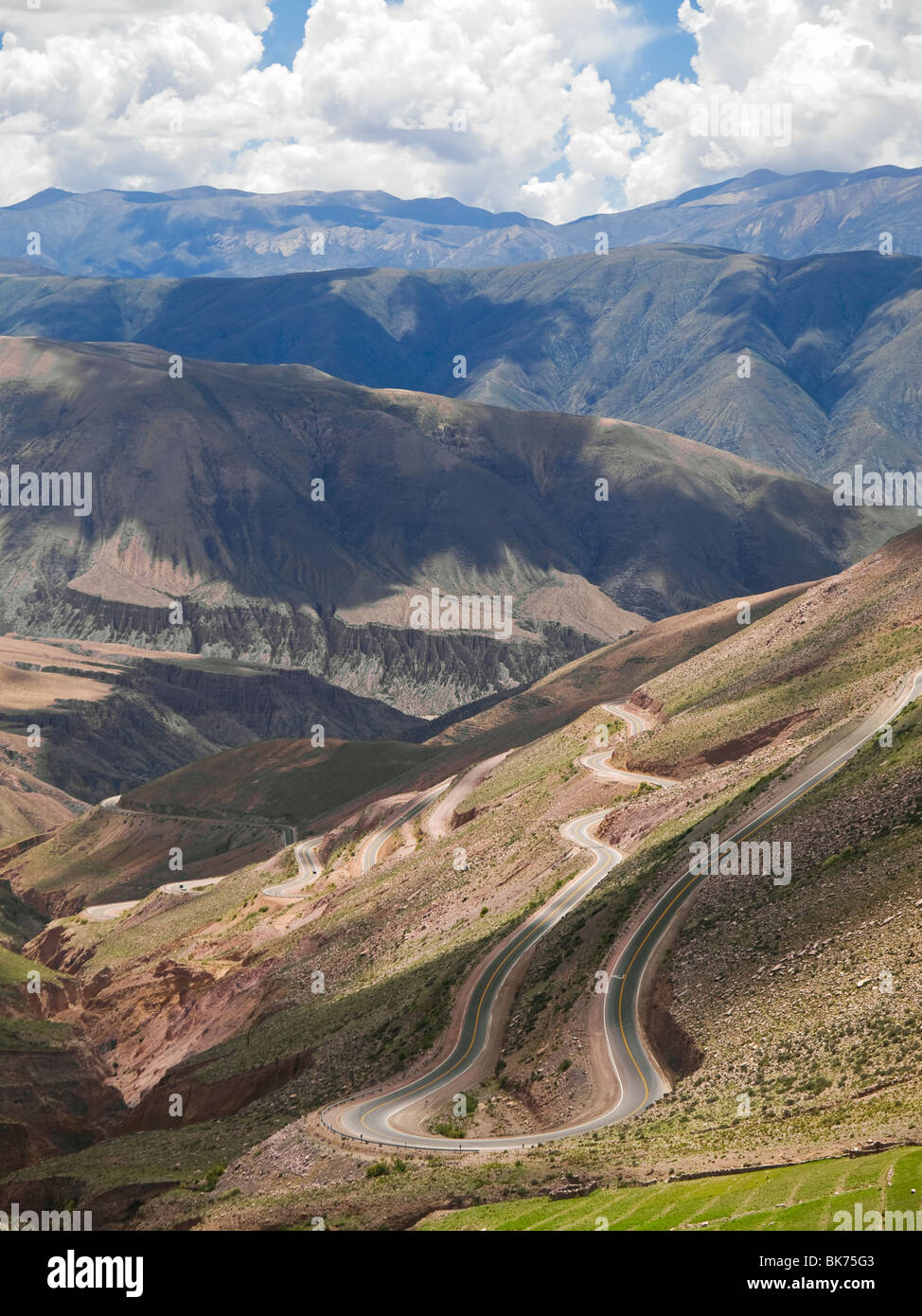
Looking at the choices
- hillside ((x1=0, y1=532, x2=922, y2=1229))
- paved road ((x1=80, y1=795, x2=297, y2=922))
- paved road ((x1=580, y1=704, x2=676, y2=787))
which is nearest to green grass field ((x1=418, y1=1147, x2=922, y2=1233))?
hillside ((x1=0, y1=532, x2=922, y2=1229))

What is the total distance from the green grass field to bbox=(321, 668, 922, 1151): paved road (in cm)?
938

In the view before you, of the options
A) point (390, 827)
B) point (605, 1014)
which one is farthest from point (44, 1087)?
point (390, 827)

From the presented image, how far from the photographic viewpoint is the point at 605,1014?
46500 millimetres

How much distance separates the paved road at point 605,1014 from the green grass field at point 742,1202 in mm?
9377

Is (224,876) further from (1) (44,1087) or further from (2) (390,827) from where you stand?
(1) (44,1087)

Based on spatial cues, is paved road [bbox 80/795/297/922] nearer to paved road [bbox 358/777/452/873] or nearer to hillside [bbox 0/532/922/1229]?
hillside [bbox 0/532/922/1229]

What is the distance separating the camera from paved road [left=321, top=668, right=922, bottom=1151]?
41.2m

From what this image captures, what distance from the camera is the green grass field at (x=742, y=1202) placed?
24.4m

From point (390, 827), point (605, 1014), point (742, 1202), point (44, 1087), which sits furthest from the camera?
point (390, 827)

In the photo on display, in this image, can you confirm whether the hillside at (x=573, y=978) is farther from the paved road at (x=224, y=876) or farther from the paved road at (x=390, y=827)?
the paved road at (x=224, y=876)

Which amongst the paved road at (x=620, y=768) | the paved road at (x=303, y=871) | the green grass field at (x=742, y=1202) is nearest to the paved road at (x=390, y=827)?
the paved road at (x=303, y=871)

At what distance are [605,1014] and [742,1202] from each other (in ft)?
66.4
